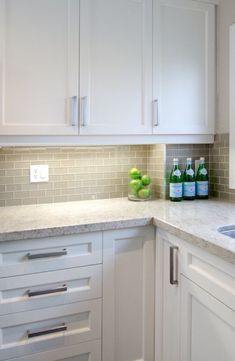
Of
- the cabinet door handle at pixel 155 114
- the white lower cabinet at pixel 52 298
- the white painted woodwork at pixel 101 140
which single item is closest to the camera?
the white lower cabinet at pixel 52 298

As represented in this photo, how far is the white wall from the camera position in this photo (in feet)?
6.36

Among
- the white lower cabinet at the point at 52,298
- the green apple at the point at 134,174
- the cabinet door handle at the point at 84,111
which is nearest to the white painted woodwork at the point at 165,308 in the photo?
the white lower cabinet at the point at 52,298

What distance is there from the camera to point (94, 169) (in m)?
2.08

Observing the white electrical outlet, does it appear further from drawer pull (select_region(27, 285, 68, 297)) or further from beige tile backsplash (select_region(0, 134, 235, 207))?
drawer pull (select_region(27, 285, 68, 297))

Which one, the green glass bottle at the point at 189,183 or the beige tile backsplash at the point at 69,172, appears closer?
the beige tile backsplash at the point at 69,172

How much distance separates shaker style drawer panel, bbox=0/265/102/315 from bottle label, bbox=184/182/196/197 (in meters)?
0.84

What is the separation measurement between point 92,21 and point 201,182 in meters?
1.16

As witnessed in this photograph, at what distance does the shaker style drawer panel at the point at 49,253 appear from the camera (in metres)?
1.36

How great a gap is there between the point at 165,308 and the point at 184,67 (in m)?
1.36

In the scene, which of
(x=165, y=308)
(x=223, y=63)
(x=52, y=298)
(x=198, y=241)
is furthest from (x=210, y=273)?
(x=223, y=63)

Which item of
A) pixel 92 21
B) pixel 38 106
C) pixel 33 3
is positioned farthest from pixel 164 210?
pixel 33 3

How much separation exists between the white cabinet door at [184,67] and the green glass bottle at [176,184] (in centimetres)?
23

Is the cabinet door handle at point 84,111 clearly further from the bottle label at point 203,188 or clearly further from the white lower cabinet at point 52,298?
the bottle label at point 203,188

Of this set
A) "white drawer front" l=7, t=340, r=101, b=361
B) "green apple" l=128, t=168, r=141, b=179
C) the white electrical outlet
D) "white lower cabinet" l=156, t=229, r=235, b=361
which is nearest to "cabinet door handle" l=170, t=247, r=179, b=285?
"white lower cabinet" l=156, t=229, r=235, b=361
